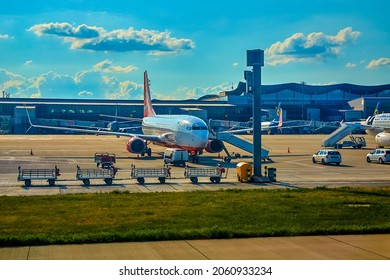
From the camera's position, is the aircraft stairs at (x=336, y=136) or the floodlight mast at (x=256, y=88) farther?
the aircraft stairs at (x=336, y=136)

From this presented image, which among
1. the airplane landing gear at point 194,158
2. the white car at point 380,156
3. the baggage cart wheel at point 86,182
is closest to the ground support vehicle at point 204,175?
the baggage cart wheel at point 86,182

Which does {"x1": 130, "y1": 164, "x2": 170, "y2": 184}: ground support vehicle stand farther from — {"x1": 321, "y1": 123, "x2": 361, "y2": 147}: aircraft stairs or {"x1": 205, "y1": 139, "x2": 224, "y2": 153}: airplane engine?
{"x1": 321, "y1": 123, "x2": 361, "y2": 147}: aircraft stairs

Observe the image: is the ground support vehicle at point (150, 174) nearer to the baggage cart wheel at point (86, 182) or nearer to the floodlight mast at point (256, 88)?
the baggage cart wheel at point (86, 182)

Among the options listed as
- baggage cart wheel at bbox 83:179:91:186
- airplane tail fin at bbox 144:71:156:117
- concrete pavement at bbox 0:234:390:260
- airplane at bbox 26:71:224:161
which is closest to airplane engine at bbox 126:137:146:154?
airplane at bbox 26:71:224:161

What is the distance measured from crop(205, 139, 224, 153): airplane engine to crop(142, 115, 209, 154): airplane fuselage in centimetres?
349

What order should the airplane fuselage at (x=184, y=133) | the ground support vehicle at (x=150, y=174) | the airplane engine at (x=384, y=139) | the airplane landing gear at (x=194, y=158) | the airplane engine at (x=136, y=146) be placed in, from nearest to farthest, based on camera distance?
the ground support vehicle at (x=150, y=174) → the airplane landing gear at (x=194, y=158) → the airplane fuselage at (x=184, y=133) → the airplane engine at (x=136, y=146) → the airplane engine at (x=384, y=139)

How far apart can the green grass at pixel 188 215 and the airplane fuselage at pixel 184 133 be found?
2675 centimetres

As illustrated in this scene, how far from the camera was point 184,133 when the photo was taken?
66.2 m

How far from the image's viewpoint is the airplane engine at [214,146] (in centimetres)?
7025

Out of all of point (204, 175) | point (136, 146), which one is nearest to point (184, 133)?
point (136, 146)

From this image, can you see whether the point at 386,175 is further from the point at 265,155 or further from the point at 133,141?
the point at 133,141

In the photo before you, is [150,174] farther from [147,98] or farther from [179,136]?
[147,98]

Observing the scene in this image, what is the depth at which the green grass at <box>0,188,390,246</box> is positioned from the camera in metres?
22.9

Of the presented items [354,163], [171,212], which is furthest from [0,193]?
[354,163]
